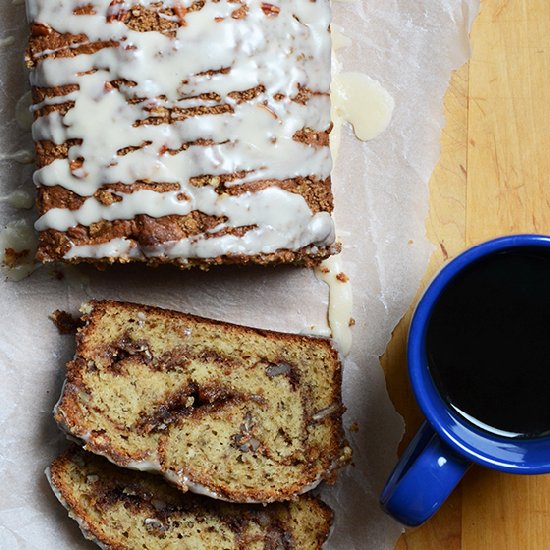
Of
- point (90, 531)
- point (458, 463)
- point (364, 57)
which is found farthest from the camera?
point (364, 57)

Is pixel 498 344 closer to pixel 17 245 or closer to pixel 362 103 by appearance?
pixel 362 103

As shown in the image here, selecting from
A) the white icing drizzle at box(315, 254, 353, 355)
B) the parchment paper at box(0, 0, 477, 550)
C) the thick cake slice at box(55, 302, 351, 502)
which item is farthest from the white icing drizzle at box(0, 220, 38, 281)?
the white icing drizzle at box(315, 254, 353, 355)

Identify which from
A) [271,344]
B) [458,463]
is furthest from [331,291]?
[458,463]

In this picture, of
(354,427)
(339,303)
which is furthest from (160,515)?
(339,303)

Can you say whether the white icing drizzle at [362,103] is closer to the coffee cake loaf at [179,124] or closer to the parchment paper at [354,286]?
the parchment paper at [354,286]

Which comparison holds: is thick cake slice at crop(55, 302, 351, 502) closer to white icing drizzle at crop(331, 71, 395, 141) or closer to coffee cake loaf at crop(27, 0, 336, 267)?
coffee cake loaf at crop(27, 0, 336, 267)

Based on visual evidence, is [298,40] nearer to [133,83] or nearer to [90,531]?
[133,83]
